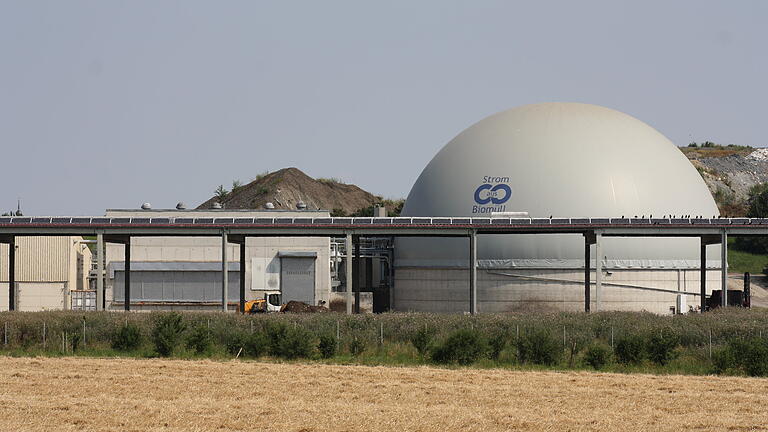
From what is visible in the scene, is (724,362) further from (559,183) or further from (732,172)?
(732,172)

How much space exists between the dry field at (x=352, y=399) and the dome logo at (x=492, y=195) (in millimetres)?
29153

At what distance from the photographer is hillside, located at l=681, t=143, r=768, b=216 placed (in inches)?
5226

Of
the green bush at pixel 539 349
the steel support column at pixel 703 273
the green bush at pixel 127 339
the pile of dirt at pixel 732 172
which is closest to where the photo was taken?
the green bush at pixel 539 349

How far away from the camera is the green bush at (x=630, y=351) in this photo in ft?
108

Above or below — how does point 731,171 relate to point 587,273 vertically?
above

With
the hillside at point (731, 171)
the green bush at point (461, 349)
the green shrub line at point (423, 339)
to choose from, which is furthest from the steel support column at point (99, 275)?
the hillside at point (731, 171)

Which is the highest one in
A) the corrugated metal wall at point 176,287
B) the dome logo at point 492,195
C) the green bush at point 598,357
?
the dome logo at point 492,195

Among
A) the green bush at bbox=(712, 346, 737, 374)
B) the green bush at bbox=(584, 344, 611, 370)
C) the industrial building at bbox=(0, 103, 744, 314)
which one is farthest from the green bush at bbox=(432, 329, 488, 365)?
the industrial building at bbox=(0, 103, 744, 314)

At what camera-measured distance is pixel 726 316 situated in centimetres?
4231

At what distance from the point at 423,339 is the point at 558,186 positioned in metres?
26.8

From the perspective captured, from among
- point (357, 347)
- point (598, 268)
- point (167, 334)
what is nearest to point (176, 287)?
point (598, 268)

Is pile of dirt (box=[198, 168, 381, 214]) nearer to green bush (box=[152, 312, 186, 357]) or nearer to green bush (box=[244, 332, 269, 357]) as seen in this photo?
green bush (box=[152, 312, 186, 357])

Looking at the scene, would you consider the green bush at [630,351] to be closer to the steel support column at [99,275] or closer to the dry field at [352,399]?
Result: the dry field at [352,399]

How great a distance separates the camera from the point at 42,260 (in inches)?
2859
